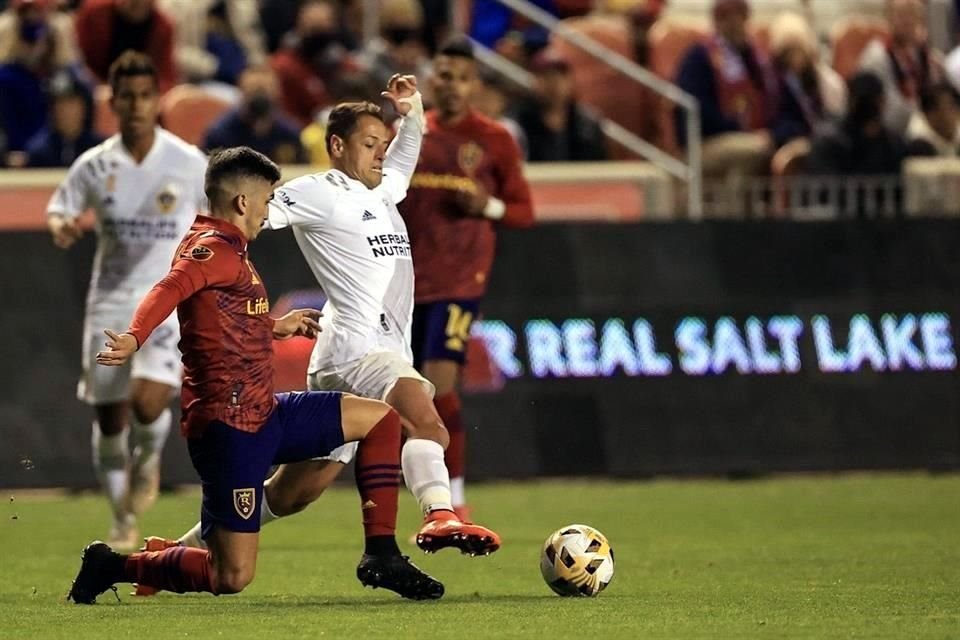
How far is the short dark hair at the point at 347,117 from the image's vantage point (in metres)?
9.01

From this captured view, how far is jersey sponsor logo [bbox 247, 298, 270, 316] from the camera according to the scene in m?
8.14

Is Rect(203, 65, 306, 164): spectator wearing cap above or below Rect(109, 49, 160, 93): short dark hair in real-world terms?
below

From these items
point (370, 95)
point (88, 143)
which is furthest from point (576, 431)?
point (88, 143)

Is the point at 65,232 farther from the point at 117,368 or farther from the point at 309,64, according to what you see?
the point at 309,64

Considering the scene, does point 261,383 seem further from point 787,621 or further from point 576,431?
point 576,431

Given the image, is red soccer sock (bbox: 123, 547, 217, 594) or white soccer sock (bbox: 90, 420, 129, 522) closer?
red soccer sock (bbox: 123, 547, 217, 594)

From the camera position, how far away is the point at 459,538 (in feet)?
27.0

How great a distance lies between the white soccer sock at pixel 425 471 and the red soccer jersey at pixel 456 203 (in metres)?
2.76

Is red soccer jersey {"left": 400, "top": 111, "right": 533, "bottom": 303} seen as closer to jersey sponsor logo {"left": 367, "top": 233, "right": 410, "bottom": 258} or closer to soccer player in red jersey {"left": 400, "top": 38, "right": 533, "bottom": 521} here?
soccer player in red jersey {"left": 400, "top": 38, "right": 533, "bottom": 521}

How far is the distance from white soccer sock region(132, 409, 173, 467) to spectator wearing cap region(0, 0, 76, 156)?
17.9 ft

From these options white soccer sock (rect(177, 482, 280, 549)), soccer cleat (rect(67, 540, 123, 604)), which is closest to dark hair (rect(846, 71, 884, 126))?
white soccer sock (rect(177, 482, 280, 549))

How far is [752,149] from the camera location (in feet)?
59.3

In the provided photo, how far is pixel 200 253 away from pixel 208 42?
11148mm

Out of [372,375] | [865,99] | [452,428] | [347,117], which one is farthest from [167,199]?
[865,99]
